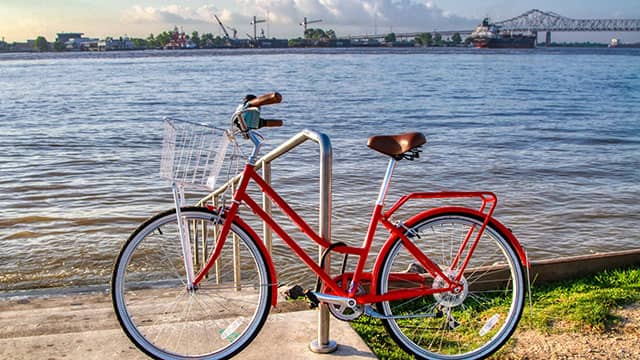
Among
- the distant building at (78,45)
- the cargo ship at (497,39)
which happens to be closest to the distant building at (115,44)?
the distant building at (78,45)

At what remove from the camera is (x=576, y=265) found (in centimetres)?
487

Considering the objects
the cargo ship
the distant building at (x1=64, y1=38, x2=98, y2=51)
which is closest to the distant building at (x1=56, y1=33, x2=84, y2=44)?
the distant building at (x1=64, y1=38, x2=98, y2=51)

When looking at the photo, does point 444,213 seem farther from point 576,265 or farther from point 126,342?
point 576,265

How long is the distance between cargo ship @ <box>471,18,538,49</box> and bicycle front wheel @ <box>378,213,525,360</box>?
5261 inches

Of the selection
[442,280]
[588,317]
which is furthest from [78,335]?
[588,317]

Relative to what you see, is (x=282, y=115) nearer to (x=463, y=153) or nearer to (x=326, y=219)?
(x=463, y=153)

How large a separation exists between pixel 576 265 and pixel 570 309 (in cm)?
92

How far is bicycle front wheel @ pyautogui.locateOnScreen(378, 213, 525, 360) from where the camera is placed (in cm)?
315

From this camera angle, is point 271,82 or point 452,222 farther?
point 271,82

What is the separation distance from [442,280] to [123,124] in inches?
742

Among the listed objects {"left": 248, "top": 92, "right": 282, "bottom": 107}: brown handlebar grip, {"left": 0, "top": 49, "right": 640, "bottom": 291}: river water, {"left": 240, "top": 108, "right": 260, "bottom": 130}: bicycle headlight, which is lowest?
{"left": 0, "top": 49, "right": 640, "bottom": 291}: river water

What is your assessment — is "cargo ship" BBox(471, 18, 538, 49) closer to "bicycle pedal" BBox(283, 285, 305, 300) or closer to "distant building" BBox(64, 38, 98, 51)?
"distant building" BBox(64, 38, 98, 51)

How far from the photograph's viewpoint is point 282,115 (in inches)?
914

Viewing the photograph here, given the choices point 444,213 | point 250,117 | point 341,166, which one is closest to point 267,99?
point 250,117
